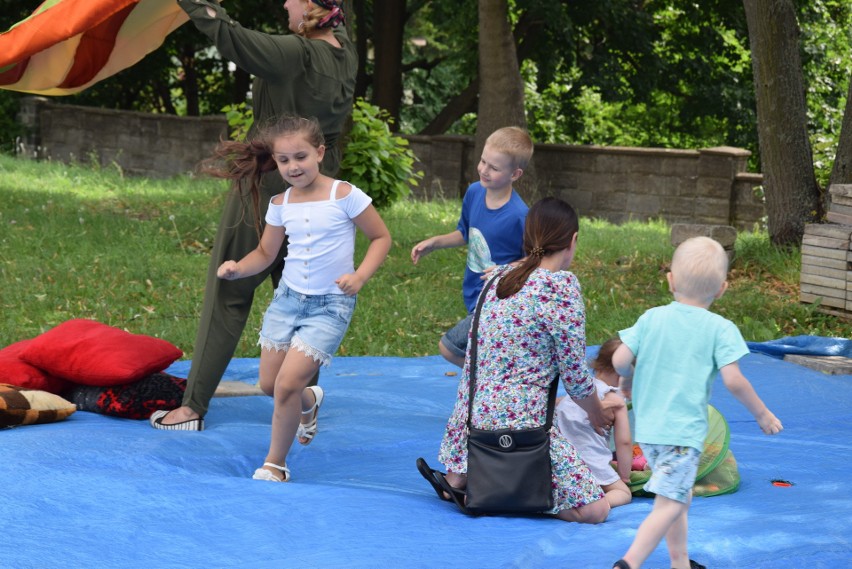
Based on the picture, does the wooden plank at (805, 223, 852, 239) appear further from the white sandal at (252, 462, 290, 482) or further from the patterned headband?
the white sandal at (252, 462, 290, 482)

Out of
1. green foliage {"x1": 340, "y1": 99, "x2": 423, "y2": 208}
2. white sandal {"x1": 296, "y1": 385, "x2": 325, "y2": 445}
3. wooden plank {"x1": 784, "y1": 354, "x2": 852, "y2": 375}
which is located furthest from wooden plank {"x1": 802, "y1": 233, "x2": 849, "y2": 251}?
white sandal {"x1": 296, "y1": 385, "x2": 325, "y2": 445}

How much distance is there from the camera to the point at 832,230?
850cm

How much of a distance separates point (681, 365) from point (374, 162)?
8.81 m

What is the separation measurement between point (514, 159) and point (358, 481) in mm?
1480

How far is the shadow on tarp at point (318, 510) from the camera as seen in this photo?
351 cm

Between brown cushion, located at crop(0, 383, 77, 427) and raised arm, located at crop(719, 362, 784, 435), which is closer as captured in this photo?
raised arm, located at crop(719, 362, 784, 435)

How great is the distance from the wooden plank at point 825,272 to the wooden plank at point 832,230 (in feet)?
0.85

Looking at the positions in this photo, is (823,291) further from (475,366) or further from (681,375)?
(681,375)

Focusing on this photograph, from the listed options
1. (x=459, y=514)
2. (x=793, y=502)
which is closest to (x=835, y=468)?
(x=793, y=502)

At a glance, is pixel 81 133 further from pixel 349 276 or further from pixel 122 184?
pixel 349 276

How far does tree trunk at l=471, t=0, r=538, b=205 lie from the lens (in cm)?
1591

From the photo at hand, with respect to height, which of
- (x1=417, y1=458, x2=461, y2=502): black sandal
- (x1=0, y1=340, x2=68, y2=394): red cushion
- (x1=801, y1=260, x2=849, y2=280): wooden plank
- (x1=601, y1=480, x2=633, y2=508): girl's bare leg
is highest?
(x1=801, y1=260, x2=849, y2=280): wooden plank

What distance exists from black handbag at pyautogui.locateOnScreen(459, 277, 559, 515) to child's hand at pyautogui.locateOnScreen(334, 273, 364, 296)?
813mm

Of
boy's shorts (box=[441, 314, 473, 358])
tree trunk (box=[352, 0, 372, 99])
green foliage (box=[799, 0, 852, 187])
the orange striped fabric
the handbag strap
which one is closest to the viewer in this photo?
the handbag strap
